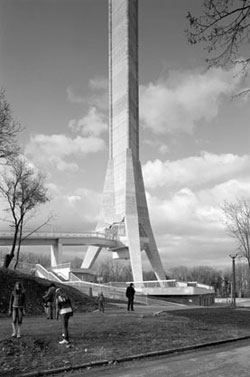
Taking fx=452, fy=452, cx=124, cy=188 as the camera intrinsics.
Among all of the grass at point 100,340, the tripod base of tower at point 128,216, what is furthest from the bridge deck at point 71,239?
the grass at point 100,340

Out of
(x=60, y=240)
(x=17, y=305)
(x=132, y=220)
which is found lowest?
(x=17, y=305)

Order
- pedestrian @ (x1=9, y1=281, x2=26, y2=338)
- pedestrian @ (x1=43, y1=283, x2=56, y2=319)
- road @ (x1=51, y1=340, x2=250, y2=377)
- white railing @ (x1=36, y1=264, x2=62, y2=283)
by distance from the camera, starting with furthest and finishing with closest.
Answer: white railing @ (x1=36, y1=264, x2=62, y2=283) → pedestrian @ (x1=43, y1=283, x2=56, y2=319) → pedestrian @ (x1=9, y1=281, x2=26, y2=338) → road @ (x1=51, y1=340, x2=250, y2=377)

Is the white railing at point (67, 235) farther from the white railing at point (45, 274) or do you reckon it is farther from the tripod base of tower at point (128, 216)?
the white railing at point (45, 274)

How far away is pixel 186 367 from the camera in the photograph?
986cm

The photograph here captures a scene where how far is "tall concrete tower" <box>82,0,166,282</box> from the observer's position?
66938 mm

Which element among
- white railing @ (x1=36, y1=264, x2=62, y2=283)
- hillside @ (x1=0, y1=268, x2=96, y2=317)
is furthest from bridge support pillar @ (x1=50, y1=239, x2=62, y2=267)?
hillside @ (x1=0, y1=268, x2=96, y2=317)

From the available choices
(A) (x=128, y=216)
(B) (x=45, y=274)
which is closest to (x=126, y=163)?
(A) (x=128, y=216)

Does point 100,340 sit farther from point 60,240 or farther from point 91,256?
point 91,256

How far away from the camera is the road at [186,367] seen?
9.16 m

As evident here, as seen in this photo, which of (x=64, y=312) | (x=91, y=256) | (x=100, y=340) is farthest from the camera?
(x=91, y=256)

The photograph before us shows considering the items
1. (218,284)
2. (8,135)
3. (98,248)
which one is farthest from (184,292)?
(218,284)

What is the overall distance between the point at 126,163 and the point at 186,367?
5791cm

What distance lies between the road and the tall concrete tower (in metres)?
53.2

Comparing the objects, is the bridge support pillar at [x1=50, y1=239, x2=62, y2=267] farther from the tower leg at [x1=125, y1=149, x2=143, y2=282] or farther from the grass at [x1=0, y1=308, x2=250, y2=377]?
the grass at [x1=0, y1=308, x2=250, y2=377]
